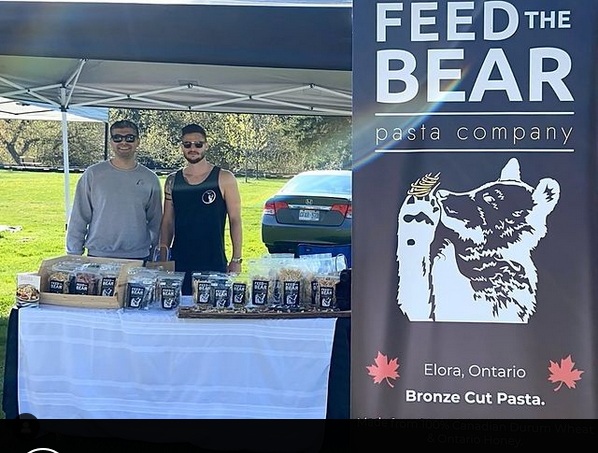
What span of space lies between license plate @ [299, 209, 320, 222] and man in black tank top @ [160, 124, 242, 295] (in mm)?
4034

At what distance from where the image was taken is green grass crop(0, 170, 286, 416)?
8.62 metres

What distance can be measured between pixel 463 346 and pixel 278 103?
3.62 metres

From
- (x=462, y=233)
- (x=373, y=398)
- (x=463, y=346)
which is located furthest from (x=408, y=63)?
(x=373, y=398)

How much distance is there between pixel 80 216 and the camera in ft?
12.0

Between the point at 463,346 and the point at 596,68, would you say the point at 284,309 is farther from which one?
the point at 596,68

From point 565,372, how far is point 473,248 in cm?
48

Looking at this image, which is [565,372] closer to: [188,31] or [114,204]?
[188,31]

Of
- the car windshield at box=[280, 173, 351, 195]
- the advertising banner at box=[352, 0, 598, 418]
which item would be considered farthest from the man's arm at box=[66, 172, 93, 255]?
the car windshield at box=[280, 173, 351, 195]

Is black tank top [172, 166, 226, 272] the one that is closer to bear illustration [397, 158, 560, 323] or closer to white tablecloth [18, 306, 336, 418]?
white tablecloth [18, 306, 336, 418]

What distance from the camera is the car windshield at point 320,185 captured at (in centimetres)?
813

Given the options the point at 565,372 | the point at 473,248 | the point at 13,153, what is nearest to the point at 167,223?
the point at 473,248

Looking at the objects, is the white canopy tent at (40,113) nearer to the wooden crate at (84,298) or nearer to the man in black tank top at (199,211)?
the man in black tank top at (199,211)
